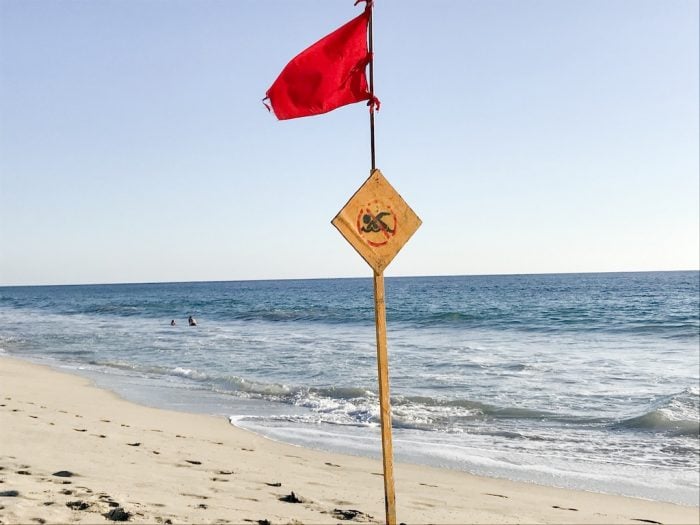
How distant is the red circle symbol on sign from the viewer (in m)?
4.30

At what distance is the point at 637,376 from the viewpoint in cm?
1513

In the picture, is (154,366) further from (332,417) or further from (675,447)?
(675,447)

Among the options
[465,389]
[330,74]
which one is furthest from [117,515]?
[465,389]

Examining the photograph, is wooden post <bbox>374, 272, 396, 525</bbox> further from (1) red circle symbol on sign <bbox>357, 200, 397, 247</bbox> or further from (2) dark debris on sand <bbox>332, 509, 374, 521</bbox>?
(2) dark debris on sand <bbox>332, 509, 374, 521</bbox>

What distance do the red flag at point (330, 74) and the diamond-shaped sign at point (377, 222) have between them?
833 millimetres

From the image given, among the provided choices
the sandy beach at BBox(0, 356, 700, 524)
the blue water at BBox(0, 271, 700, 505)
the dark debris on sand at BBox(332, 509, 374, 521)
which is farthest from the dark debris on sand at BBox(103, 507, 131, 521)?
the blue water at BBox(0, 271, 700, 505)

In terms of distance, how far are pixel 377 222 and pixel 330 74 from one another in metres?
1.26

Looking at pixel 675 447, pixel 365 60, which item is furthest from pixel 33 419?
pixel 675 447

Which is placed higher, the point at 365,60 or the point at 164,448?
the point at 365,60

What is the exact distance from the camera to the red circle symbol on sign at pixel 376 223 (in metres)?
4.30

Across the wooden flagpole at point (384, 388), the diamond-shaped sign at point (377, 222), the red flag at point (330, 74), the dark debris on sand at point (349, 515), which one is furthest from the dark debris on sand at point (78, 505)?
the red flag at point (330, 74)

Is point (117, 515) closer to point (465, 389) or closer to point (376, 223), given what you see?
point (376, 223)

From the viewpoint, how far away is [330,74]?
4770 millimetres

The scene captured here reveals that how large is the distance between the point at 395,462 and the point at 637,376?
30.5 feet
